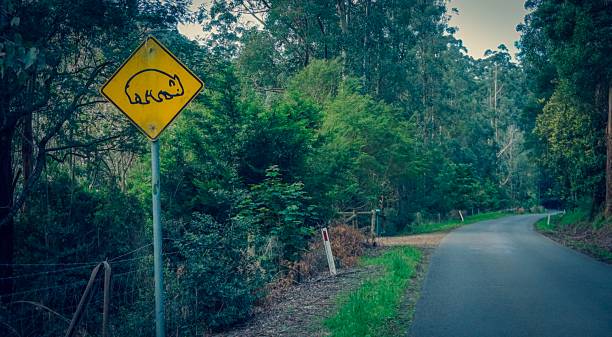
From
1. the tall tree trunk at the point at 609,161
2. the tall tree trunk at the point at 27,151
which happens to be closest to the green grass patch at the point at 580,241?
the tall tree trunk at the point at 609,161

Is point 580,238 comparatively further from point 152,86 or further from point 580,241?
point 152,86

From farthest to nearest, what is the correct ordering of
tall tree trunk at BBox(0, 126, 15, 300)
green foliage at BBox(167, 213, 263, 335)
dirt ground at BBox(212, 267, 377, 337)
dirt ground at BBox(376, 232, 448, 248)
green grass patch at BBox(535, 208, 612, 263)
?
dirt ground at BBox(376, 232, 448, 248), green grass patch at BBox(535, 208, 612, 263), tall tree trunk at BBox(0, 126, 15, 300), green foliage at BBox(167, 213, 263, 335), dirt ground at BBox(212, 267, 377, 337)

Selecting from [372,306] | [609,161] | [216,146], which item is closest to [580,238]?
[609,161]

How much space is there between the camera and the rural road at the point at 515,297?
23.5 ft

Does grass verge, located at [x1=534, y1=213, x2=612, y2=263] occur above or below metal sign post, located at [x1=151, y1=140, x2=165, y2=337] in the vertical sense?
below

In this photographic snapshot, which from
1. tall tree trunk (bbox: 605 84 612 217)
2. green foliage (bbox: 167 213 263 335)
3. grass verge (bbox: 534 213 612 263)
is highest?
tall tree trunk (bbox: 605 84 612 217)

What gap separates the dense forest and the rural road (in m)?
3.26

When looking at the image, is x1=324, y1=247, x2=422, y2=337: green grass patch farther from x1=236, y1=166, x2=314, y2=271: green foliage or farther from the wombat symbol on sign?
the wombat symbol on sign

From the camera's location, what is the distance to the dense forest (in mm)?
8430

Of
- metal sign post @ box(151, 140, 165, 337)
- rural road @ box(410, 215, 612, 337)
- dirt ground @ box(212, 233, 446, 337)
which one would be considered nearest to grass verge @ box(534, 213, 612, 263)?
rural road @ box(410, 215, 612, 337)

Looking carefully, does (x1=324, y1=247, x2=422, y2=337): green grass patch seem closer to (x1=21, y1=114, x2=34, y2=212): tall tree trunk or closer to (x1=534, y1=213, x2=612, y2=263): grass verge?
(x1=534, y1=213, x2=612, y2=263): grass verge

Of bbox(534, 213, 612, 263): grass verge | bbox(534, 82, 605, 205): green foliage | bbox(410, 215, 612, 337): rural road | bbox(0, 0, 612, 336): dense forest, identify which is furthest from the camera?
bbox(534, 82, 605, 205): green foliage

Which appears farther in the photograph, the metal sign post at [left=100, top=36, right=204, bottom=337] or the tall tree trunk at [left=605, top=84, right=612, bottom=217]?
the tall tree trunk at [left=605, top=84, right=612, bottom=217]

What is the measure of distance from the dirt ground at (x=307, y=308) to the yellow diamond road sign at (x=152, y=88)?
3.66 m
